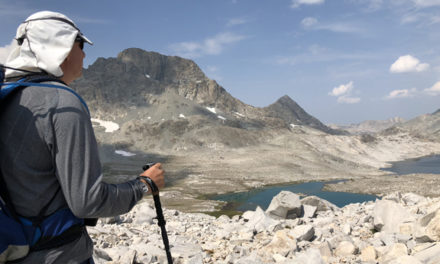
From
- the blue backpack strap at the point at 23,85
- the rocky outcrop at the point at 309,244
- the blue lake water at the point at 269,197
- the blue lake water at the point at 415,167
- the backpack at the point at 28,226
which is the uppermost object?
the blue backpack strap at the point at 23,85

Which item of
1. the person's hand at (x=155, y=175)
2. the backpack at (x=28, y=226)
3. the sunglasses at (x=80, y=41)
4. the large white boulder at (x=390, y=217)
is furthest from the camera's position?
the large white boulder at (x=390, y=217)

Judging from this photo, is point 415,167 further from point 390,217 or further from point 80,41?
point 80,41

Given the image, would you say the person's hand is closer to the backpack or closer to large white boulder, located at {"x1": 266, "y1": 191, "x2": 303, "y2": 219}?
the backpack

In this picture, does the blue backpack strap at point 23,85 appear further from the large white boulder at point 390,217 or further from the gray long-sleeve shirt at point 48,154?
the large white boulder at point 390,217

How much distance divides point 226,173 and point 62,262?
117 meters

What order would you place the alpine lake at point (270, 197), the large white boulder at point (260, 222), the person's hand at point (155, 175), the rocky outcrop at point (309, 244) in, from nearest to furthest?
the person's hand at point (155, 175) < the rocky outcrop at point (309, 244) < the large white boulder at point (260, 222) < the alpine lake at point (270, 197)

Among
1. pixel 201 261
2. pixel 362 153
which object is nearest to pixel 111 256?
pixel 201 261

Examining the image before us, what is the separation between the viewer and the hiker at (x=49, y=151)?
2498 mm

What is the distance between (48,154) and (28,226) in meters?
0.60

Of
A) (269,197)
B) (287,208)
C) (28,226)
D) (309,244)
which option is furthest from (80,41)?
(269,197)

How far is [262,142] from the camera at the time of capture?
172 meters

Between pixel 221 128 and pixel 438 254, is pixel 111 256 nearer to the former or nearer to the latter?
pixel 438 254

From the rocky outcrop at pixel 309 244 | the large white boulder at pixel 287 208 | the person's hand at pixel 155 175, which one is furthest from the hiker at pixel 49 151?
the large white boulder at pixel 287 208

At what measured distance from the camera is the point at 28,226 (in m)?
2.57
